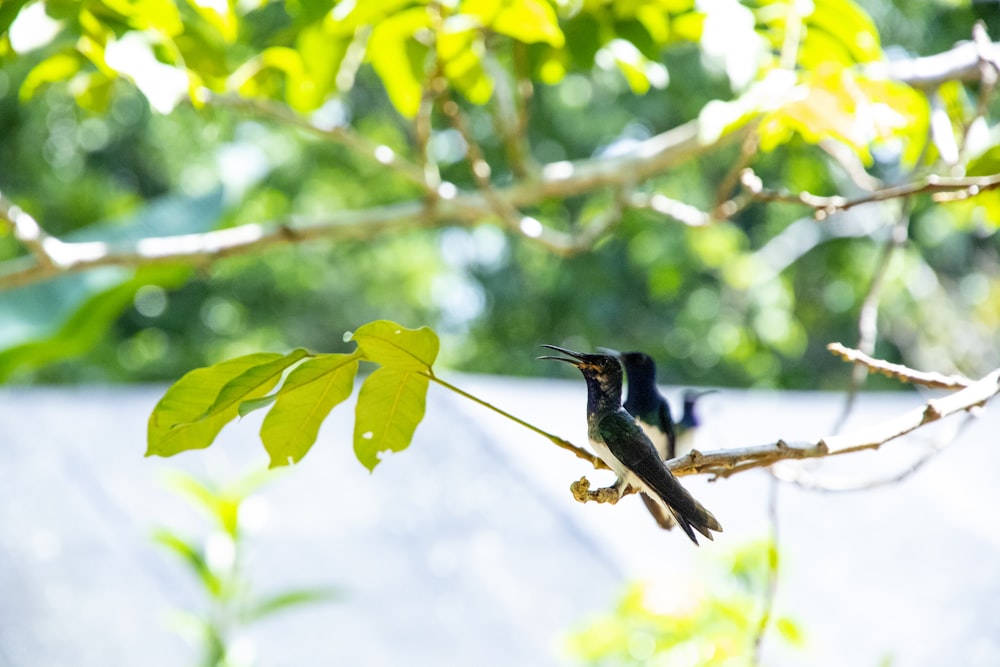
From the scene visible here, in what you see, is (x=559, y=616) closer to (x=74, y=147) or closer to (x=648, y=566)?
(x=648, y=566)

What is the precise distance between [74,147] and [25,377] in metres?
3.34

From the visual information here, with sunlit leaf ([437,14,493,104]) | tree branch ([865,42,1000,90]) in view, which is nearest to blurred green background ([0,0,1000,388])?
sunlit leaf ([437,14,493,104])

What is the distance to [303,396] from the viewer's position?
1.10 m

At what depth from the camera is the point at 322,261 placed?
36.3 ft

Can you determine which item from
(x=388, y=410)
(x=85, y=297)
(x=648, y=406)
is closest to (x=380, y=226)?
(x=648, y=406)

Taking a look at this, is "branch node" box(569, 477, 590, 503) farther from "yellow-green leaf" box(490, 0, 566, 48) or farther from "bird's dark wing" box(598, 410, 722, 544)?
"yellow-green leaf" box(490, 0, 566, 48)

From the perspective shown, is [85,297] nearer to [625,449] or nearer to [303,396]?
[303,396]

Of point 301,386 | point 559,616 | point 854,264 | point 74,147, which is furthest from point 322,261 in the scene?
point 301,386

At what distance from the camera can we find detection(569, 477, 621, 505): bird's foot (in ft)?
3.20

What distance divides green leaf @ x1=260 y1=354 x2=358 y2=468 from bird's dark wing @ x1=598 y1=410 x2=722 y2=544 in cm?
29

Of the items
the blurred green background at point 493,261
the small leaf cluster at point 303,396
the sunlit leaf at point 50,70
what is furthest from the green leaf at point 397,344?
the blurred green background at point 493,261

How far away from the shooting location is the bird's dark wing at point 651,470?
3.09 ft

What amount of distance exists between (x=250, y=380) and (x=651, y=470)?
42cm

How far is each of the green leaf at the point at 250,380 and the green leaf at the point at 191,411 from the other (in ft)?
A: 0.11
